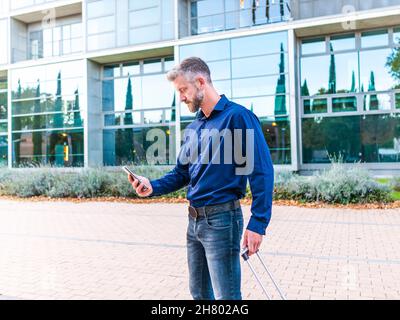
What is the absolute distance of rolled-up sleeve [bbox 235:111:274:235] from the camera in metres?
2.38

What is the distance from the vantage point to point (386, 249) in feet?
20.0

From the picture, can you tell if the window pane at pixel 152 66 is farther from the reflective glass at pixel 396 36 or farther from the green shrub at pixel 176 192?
the reflective glass at pixel 396 36

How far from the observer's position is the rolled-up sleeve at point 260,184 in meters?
2.38

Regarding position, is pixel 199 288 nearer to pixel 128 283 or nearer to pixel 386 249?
pixel 128 283

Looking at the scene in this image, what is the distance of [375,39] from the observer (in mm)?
19922

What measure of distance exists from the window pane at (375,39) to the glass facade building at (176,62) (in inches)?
1.9

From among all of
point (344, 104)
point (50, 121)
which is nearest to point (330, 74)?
point (344, 104)

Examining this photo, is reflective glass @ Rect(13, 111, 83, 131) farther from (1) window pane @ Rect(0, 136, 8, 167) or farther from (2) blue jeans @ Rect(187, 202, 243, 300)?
(2) blue jeans @ Rect(187, 202, 243, 300)

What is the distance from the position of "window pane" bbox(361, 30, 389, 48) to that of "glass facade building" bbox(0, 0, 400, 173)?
0.05 meters

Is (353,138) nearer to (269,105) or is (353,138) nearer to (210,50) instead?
(269,105)

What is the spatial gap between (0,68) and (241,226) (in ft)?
96.8

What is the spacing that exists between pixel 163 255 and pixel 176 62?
684 inches

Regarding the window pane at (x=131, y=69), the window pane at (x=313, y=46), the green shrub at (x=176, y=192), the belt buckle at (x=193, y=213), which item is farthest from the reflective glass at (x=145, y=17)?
the belt buckle at (x=193, y=213)

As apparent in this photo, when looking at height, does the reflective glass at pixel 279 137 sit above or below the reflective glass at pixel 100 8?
below
